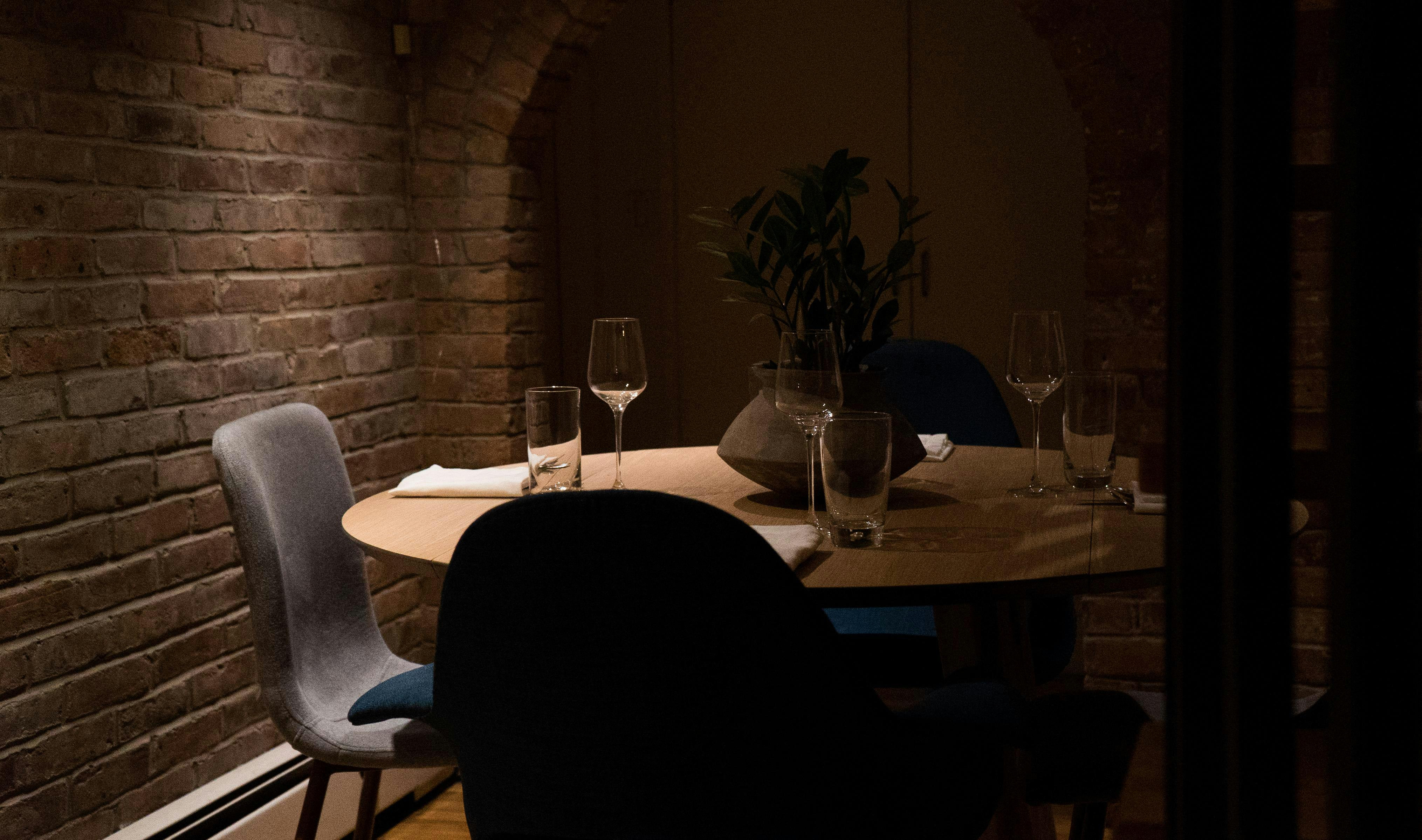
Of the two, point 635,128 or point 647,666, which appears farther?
point 635,128

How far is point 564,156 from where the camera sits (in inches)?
174

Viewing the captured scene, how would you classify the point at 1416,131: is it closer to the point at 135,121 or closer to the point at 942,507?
the point at 942,507

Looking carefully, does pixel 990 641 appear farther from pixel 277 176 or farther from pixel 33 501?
pixel 277 176

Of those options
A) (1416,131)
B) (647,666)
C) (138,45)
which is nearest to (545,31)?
(138,45)

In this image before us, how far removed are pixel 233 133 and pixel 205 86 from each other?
0.37 ft

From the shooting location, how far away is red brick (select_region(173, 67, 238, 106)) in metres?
2.43

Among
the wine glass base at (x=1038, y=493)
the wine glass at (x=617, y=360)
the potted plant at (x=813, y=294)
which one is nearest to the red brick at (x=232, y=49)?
the wine glass at (x=617, y=360)

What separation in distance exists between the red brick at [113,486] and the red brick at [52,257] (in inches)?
13.4

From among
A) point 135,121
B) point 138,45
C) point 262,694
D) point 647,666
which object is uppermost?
point 138,45

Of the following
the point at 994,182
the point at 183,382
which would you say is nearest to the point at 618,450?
the point at 183,382

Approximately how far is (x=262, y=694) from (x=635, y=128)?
9.26ft

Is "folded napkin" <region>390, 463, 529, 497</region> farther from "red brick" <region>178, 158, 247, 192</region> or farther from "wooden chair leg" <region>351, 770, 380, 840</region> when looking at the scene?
"red brick" <region>178, 158, 247, 192</region>

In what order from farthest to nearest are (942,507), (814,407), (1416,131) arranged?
(942,507) < (814,407) < (1416,131)

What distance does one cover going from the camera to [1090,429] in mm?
1688
